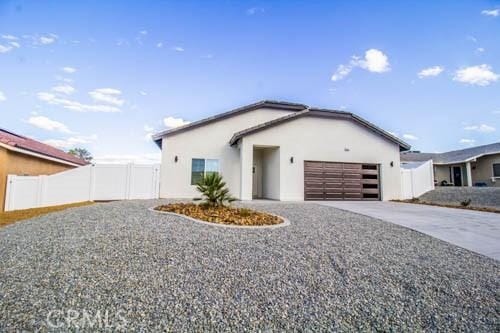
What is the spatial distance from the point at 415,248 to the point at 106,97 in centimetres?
1814

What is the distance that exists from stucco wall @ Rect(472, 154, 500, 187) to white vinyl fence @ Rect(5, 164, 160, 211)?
27.5 m

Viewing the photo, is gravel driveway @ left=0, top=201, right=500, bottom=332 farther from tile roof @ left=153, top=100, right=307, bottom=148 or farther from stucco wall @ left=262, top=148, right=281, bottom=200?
tile roof @ left=153, top=100, right=307, bottom=148

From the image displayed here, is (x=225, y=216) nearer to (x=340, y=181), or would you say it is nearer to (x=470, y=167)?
(x=340, y=181)

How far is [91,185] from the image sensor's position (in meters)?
12.7

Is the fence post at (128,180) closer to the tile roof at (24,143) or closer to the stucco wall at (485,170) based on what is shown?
the tile roof at (24,143)

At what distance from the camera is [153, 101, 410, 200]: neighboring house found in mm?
12992

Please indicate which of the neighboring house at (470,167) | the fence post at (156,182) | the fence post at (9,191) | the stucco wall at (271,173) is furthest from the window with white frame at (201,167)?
the neighboring house at (470,167)

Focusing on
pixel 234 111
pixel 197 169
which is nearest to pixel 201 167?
pixel 197 169

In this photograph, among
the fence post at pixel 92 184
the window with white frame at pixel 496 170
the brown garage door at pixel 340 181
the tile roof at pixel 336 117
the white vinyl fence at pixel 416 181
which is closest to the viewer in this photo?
the fence post at pixel 92 184

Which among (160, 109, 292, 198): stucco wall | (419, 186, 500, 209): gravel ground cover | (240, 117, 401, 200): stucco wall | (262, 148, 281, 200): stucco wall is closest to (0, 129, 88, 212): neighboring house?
(160, 109, 292, 198): stucco wall

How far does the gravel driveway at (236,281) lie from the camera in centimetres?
254

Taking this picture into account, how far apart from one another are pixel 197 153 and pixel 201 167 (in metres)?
0.89

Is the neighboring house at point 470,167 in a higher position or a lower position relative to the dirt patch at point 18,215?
higher

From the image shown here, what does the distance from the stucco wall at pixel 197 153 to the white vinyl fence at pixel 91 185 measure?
74cm
